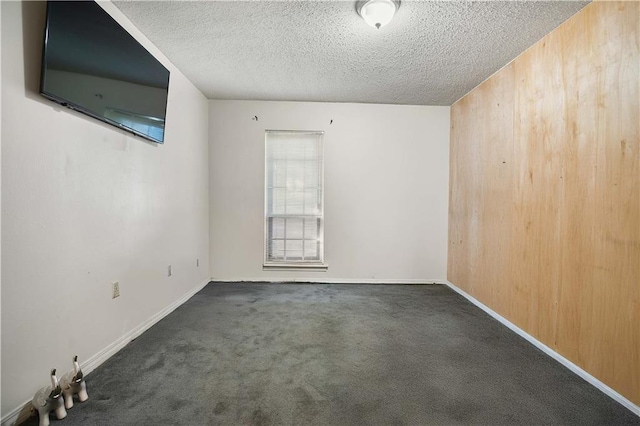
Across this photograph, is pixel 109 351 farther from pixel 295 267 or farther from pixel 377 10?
pixel 377 10

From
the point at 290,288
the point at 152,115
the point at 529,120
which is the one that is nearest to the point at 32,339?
the point at 152,115

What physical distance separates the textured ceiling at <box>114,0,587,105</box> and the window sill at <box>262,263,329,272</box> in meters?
2.40

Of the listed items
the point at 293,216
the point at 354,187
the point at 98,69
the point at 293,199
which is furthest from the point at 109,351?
the point at 354,187

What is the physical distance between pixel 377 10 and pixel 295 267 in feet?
10.5

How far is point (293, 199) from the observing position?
4168mm

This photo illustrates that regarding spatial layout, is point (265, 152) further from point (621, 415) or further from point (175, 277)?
point (621, 415)

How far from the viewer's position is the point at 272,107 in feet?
13.4

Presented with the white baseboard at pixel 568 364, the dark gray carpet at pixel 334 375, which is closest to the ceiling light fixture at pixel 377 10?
the dark gray carpet at pixel 334 375

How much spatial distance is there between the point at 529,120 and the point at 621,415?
217 cm

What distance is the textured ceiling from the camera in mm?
2053

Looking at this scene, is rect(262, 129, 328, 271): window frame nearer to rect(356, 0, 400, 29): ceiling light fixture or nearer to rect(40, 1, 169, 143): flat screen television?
rect(40, 1, 169, 143): flat screen television

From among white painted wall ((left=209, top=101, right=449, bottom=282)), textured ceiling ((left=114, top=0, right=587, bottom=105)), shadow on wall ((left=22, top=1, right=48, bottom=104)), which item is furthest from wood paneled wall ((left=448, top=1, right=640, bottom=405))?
shadow on wall ((left=22, top=1, right=48, bottom=104))

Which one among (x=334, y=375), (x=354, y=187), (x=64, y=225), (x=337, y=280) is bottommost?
(x=334, y=375)

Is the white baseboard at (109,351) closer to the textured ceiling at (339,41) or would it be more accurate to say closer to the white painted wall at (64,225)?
the white painted wall at (64,225)
